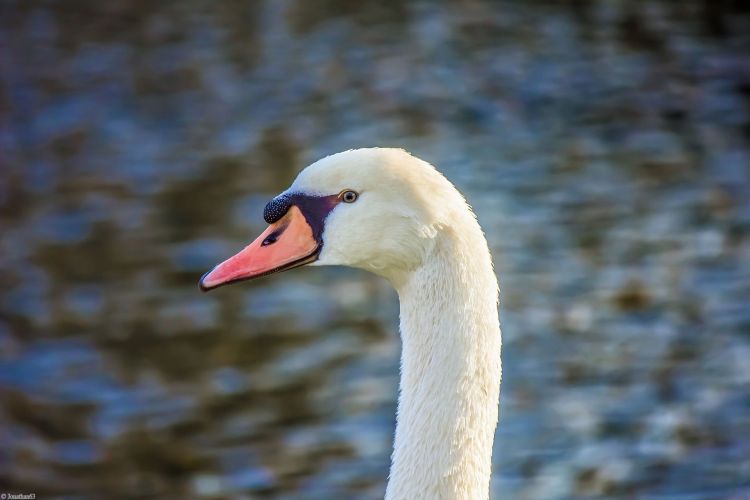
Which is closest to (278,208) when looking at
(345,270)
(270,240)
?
(270,240)

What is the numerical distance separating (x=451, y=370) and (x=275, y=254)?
2.42 ft

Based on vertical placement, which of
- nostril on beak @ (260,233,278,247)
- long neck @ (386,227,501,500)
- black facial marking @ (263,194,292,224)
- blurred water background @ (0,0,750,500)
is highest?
blurred water background @ (0,0,750,500)

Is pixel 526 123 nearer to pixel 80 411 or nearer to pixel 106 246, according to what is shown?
pixel 106 246

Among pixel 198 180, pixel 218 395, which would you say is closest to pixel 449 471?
pixel 218 395

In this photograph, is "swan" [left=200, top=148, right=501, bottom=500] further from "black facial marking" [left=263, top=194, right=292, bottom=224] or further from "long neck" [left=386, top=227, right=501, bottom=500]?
"black facial marking" [left=263, top=194, right=292, bottom=224]

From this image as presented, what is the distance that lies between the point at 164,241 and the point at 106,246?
1.33 feet

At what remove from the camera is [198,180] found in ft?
35.8

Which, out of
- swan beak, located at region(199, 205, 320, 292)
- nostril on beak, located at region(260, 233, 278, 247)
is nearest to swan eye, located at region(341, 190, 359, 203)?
swan beak, located at region(199, 205, 320, 292)

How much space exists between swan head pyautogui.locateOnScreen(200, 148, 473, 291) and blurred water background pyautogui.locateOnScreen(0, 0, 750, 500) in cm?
276

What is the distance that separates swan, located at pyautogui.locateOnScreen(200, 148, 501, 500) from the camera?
4402 millimetres

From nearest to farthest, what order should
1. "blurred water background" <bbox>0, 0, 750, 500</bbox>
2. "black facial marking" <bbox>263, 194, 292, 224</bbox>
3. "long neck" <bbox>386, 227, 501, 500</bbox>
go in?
"long neck" <bbox>386, 227, 501, 500</bbox>
"black facial marking" <bbox>263, 194, 292, 224</bbox>
"blurred water background" <bbox>0, 0, 750, 500</bbox>

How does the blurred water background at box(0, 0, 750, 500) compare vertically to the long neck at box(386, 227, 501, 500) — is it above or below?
above

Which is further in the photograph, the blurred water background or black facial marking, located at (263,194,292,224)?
the blurred water background

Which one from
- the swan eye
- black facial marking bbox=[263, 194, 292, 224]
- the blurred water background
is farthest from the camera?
the blurred water background
